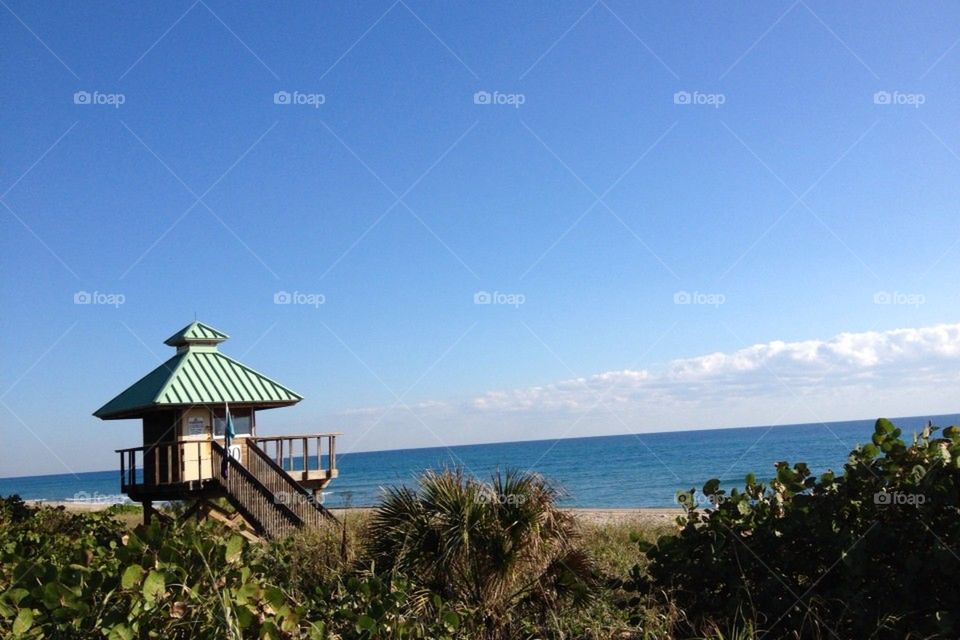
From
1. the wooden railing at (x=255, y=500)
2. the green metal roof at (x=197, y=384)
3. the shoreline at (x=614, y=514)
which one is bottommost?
the shoreline at (x=614, y=514)

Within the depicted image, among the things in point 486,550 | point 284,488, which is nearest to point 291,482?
point 284,488

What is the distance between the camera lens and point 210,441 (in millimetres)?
22719

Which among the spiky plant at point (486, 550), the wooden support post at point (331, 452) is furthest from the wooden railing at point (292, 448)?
the spiky plant at point (486, 550)

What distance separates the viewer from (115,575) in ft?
17.4

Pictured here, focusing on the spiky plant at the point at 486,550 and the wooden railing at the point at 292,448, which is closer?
the spiky plant at the point at 486,550

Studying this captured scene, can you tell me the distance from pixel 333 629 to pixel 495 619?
2.61 metres

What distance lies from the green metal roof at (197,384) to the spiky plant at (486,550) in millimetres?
15774

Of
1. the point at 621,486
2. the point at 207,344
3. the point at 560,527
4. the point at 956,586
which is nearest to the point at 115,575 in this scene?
the point at 560,527

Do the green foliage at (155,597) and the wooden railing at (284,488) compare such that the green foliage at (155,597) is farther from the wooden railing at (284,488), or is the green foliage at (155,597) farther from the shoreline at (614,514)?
the wooden railing at (284,488)

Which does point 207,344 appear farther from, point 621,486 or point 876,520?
point 621,486

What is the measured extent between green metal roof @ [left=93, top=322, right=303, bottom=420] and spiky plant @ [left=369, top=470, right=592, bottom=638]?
1577 centimetres

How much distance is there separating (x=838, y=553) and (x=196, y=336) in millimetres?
21345

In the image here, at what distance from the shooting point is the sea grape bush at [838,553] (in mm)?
6137

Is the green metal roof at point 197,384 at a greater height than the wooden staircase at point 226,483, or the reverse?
the green metal roof at point 197,384
